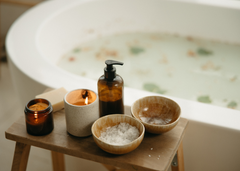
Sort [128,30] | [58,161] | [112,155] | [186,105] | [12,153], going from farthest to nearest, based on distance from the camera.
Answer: [128,30] < [12,153] < [58,161] < [186,105] < [112,155]

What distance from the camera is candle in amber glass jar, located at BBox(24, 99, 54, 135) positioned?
0.67m

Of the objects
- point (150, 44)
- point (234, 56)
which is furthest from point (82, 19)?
point (234, 56)

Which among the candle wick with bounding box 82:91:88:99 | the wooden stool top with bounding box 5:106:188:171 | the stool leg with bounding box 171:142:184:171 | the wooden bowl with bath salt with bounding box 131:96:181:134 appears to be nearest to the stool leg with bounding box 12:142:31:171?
the wooden stool top with bounding box 5:106:188:171

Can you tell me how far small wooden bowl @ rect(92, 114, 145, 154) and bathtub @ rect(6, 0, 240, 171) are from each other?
22cm

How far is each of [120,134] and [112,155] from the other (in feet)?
0.17

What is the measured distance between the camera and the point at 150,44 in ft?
5.92

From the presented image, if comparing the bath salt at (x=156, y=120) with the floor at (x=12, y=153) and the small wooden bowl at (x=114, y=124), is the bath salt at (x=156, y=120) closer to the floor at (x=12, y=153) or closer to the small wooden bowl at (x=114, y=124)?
the small wooden bowl at (x=114, y=124)

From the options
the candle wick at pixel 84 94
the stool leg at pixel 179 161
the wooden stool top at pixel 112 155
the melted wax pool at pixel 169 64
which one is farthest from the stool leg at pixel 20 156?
the melted wax pool at pixel 169 64

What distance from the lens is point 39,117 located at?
26.4 inches

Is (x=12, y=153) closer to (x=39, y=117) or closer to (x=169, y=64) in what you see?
Result: (x=39, y=117)

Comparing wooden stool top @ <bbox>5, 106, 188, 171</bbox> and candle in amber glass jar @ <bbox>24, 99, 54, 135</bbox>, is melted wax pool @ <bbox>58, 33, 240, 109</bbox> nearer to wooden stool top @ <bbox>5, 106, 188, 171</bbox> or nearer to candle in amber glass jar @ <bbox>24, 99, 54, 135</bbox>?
wooden stool top @ <bbox>5, 106, 188, 171</bbox>

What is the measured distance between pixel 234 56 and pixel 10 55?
48.7 inches

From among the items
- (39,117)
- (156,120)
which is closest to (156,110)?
(156,120)

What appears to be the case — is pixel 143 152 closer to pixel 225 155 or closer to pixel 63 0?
pixel 225 155
